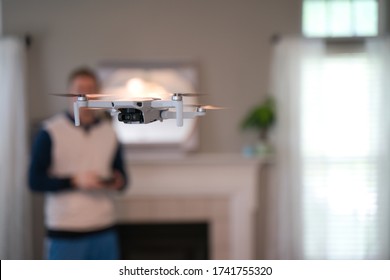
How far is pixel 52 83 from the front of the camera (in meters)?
2.03

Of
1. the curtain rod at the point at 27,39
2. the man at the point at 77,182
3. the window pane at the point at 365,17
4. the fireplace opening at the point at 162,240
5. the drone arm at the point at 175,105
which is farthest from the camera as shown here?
the fireplace opening at the point at 162,240

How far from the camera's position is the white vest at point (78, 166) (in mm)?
1267

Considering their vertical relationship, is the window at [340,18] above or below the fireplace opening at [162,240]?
above

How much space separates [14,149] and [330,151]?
1286 millimetres

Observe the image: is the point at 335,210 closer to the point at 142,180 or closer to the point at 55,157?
the point at 142,180

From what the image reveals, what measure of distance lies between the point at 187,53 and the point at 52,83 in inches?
21.9

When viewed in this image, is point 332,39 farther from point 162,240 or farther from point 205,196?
point 162,240

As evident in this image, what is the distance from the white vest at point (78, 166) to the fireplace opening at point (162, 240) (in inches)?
31.0

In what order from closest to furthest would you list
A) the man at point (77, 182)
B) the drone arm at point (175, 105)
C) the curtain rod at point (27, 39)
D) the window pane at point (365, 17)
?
the drone arm at point (175, 105)
the man at point (77, 182)
the window pane at point (365, 17)
the curtain rod at point (27, 39)

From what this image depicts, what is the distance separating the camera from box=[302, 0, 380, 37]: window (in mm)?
1905

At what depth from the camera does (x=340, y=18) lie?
1979 mm

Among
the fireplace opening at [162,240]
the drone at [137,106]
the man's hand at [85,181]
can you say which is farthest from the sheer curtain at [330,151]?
the drone at [137,106]

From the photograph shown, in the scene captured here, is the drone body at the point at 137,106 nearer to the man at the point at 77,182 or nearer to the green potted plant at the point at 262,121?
the man at the point at 77,182

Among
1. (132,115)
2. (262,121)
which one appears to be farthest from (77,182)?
(262,121)
